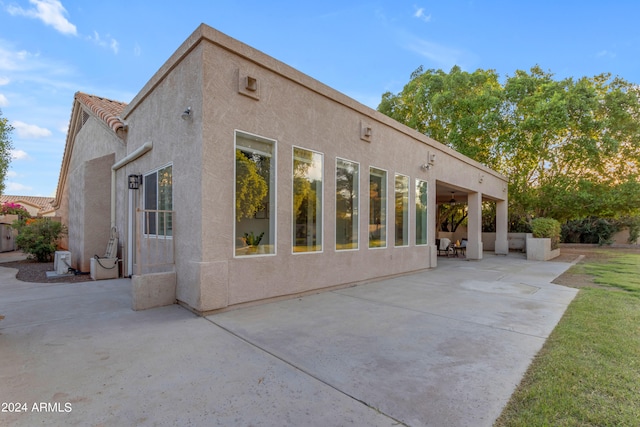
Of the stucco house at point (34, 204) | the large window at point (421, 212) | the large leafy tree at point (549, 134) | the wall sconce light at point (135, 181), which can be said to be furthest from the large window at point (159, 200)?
the stucco house at point (34, 204)

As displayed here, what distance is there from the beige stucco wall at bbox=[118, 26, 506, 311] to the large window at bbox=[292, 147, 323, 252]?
18 cm

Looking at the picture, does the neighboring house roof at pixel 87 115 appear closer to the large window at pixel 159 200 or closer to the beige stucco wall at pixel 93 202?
the beige stucco wall at pixel 93 202

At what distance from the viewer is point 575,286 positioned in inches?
313

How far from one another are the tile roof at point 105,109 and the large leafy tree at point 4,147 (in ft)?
29.6

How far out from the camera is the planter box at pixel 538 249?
14.3m

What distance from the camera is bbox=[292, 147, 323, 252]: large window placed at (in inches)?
260

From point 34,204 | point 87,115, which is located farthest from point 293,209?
point 34,204

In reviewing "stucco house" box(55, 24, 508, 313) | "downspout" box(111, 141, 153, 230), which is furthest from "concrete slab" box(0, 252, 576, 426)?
"downspout" box(111, 141, 153, 230)

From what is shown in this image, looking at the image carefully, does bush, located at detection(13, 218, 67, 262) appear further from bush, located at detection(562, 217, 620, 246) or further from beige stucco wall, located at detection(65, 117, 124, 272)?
bush, located at detection(562, 217, 620, 246)

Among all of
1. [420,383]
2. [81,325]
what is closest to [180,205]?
[81,325]

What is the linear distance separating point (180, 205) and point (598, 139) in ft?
66.8

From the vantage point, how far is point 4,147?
16656mm

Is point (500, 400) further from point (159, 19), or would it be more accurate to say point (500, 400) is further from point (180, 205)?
point (159, 19)

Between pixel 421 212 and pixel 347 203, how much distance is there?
386 centimetres
